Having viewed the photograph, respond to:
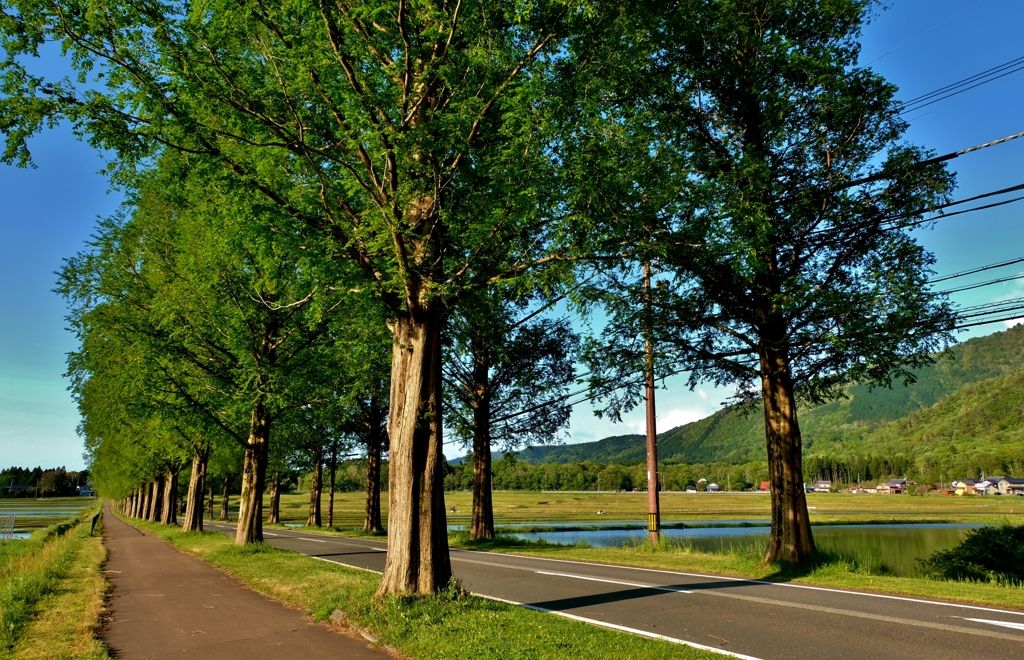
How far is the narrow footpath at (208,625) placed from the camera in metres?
7.33

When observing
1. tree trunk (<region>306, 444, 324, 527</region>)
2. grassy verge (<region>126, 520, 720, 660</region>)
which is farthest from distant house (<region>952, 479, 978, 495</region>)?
grassy verge (<region>126, 520, 720, 660</region>)

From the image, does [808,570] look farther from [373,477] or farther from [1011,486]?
[1011,486]

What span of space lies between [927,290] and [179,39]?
15272 millimetres

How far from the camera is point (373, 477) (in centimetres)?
3384

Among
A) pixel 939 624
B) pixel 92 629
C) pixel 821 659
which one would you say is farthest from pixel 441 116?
pixel 939 624

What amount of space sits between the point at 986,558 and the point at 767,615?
35.9 feet

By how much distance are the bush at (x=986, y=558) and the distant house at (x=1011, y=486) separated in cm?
14879

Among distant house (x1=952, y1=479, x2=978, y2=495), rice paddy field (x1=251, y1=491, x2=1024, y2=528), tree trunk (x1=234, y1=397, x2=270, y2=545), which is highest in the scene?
tree trunk (x1=234, y1=397, x2=270, y2=545)

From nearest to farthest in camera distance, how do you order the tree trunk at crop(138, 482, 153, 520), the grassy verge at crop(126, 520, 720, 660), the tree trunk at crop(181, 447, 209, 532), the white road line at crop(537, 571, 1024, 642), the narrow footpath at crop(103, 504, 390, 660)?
the grassy verge at crop(126, 520, 720, 660) < the narrow footpath at crop(103, 504, 390, 660) < the white road line at crop(537, 571, 1024, 642) < the tree trunk at crop(181, 447, 209, 532) < the tree trunk at crop(138, 482, 153, 520)

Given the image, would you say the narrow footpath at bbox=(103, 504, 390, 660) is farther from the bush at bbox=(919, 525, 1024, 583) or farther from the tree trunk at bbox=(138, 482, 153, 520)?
the tree trunk at bbox=(138, 482, 153, 520)

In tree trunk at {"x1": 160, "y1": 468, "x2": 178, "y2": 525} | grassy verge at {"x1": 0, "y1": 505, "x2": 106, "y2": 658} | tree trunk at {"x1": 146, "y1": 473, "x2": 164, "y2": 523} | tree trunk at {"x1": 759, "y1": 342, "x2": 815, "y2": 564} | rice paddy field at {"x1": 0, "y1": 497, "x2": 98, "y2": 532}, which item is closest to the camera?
grassy verge at {"x1": 0, "y1": 505, "x2": 106, "y2": 658}

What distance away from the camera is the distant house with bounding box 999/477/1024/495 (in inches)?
5184

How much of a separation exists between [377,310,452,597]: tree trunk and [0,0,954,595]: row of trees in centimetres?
4

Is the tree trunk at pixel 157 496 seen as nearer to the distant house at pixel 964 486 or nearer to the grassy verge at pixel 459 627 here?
the grassy verge at pixel 459 627
